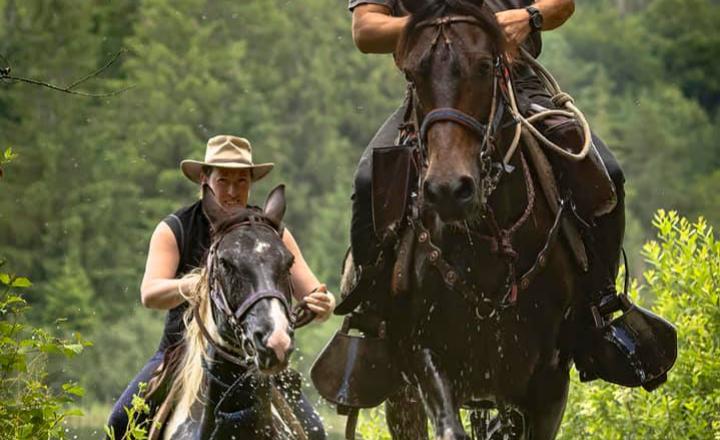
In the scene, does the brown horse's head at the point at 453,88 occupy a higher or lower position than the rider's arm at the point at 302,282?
higher

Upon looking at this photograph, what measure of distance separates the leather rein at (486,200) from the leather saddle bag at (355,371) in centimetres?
63

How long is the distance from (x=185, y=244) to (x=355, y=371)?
106 cm

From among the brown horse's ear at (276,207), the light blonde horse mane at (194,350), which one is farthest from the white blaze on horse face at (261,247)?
the light blonde horse mane at (194,350)

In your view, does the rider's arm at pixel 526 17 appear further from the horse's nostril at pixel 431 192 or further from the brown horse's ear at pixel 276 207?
the brown horse's ear at pixel 276 207

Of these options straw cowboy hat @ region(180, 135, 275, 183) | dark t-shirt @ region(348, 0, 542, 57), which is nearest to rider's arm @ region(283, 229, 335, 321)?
straw cowboy hat @ region(180, 135, 275, 183)

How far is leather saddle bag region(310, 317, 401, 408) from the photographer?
8.04m

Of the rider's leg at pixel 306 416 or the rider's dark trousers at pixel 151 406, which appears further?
the rider's leg at pixel 306 416

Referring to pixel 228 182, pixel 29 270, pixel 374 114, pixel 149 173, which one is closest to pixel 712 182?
pixel 374 114

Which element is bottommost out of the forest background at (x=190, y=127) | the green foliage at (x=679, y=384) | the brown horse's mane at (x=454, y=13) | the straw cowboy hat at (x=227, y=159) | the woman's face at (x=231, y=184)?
the forest background at (x=190, y=127)

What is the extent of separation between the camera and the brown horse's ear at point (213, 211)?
7711 mm

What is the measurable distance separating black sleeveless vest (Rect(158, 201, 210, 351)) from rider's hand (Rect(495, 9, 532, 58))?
6.26ft

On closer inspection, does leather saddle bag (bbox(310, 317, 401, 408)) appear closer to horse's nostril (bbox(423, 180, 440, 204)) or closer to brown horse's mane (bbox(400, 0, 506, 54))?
horse's nostril (bbox(423, 180, 440, 204))

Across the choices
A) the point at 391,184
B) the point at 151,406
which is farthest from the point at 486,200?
the point at 151,406

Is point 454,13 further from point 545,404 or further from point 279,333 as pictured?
point 545,404
